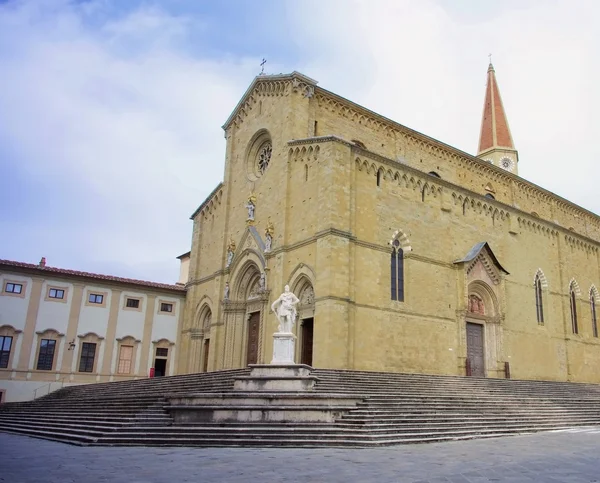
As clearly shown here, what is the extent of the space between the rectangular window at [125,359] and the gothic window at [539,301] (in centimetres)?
2296

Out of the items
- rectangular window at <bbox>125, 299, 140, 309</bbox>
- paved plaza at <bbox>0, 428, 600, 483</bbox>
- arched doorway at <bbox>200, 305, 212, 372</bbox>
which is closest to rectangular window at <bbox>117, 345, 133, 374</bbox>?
rectangular window at <bbox>125, 299, 140, 309</bbox>

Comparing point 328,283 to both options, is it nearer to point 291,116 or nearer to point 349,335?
point 349,335

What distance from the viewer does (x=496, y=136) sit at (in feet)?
155

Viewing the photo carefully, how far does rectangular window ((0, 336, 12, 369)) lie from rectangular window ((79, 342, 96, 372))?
3463mm

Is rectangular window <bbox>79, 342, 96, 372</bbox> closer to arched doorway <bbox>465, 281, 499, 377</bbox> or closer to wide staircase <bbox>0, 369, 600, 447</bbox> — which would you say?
wide staircase <bbox>0, 369, 600, 447</bbox>

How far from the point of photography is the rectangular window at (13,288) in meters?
27.6

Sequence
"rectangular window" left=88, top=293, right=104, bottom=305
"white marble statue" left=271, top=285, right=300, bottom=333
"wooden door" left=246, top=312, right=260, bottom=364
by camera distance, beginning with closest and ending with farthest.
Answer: "white marble statue" left=271, top=285, right=300, bottom=333, "wooden door" left=246, top=312, right=260, bottom=364, "rectangular window" left=88, top=293, right=104, bottom=305

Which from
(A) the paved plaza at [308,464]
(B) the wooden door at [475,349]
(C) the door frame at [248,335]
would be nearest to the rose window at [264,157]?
(C) the door frame at [248,335]

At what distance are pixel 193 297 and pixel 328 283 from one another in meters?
12.9

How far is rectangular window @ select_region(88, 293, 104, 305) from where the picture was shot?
29744 millimetres

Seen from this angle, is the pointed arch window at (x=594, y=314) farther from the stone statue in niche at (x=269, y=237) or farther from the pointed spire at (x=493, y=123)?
the stone statue in niche at (x=269, y=237)

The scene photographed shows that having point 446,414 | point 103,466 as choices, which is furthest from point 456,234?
point 103,466

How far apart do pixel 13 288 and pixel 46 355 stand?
3.81 meters

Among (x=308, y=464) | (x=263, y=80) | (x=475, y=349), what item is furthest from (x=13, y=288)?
(x=308, y=464)
